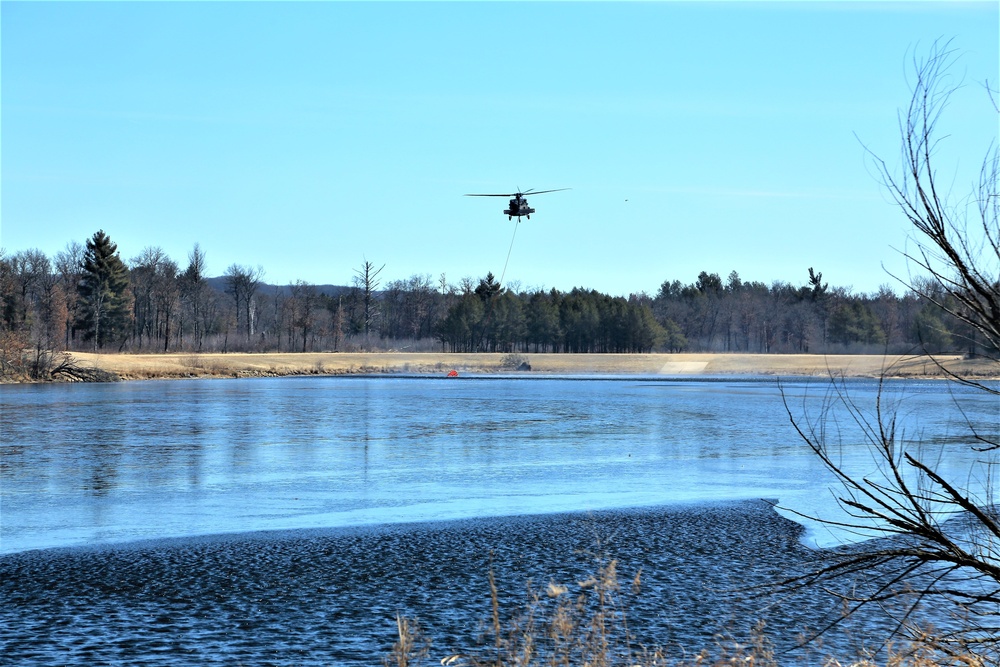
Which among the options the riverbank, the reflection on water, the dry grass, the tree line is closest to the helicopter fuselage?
the reflection on water

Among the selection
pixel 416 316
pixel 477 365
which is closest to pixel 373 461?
pixel 477 365

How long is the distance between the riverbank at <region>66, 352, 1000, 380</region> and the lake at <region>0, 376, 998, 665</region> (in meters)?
41.2

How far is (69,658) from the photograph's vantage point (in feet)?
26.8

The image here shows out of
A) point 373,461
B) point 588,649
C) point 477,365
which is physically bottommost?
point 373,461

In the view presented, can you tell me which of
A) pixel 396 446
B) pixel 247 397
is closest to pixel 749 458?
pixel 396 446

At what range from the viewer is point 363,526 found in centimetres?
1418

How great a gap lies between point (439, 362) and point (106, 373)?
35733mm

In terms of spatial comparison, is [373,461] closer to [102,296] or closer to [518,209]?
[518,209]

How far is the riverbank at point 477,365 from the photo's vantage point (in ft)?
234

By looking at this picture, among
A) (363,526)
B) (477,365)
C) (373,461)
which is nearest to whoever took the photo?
(363,526)

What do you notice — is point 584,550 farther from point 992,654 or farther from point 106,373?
point 106,373

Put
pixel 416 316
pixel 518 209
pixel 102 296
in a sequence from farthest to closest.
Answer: pixel 416 316, pixel 102 296, pixel 518 209

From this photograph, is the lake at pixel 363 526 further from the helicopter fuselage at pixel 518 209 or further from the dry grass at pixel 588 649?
the helicopter fuselage at pixel 518 209

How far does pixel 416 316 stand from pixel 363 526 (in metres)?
142
